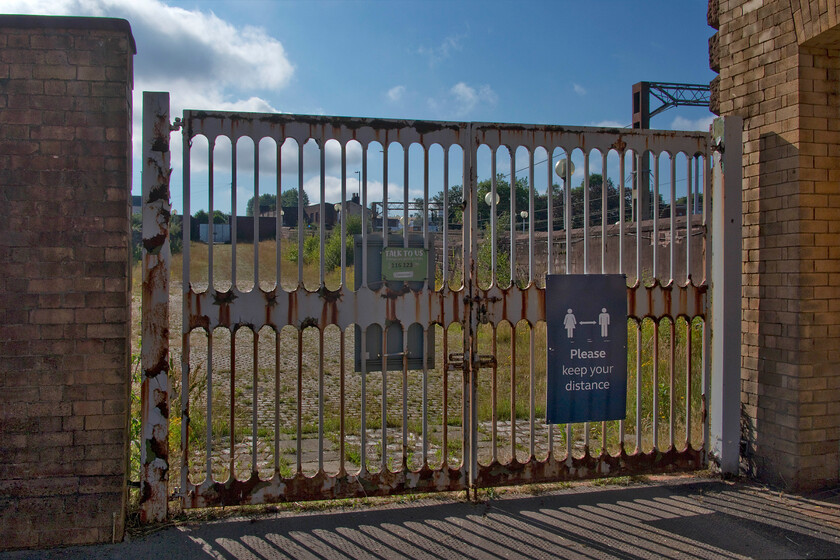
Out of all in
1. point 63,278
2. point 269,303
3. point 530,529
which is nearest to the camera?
point 63,278

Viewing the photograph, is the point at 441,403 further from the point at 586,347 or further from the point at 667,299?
the point at 667,299

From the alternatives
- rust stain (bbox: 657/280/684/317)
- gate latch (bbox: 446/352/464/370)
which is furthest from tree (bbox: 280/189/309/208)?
rust stain (bbox: 657/280/684/317)

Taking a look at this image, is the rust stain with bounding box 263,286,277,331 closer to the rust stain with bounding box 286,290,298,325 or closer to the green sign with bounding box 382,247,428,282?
the rust stain with bounding box 286,290,298,325

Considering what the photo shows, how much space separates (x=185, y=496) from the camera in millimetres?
3912

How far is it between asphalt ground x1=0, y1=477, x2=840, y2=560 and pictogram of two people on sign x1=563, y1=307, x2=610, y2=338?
1137 mm

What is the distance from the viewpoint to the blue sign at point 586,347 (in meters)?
4.39

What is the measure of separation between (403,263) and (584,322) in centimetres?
136

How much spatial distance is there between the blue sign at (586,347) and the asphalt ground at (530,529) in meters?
0.61

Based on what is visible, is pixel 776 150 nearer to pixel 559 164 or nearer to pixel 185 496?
pixel 559 164

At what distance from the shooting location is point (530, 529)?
384 centimetres

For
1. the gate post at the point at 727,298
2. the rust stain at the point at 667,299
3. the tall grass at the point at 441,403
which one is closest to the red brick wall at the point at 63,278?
the tall grass at the point at 441,403

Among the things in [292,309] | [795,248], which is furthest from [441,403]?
[795,248]

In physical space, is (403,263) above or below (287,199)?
below

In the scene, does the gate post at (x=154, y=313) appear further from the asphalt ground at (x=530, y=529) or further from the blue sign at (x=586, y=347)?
the blue sign at (x=586, y=347)
